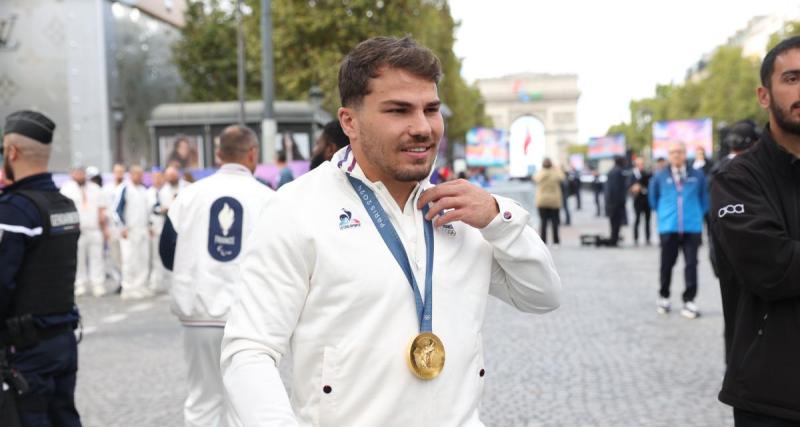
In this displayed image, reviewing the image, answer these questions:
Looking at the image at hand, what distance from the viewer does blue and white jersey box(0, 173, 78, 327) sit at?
4379 millimetres

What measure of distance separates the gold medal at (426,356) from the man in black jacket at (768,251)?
3.87ft

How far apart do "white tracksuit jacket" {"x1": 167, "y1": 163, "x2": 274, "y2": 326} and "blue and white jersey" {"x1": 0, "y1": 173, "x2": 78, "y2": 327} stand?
0.95 m

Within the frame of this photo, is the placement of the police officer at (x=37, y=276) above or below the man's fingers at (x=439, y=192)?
below

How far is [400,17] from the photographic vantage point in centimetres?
3262

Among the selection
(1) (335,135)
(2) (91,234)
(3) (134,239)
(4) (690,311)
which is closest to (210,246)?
(1) (335,135)

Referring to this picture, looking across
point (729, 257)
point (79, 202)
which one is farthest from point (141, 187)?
point (729, 257)

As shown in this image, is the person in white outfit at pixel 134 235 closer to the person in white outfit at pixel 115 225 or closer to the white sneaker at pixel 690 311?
the person in white outfit at pixel 115 225

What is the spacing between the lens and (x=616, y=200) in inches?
866

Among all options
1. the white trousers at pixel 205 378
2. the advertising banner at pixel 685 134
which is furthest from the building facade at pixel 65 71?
the white trousers at pixel 205 378

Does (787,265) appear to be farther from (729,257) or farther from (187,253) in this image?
(187,253)

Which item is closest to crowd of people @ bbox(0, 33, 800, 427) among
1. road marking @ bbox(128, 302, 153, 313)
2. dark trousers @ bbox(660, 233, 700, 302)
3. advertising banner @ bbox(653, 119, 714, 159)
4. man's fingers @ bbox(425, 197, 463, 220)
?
man's fingers @ bbox(425, 197, 463, 220)

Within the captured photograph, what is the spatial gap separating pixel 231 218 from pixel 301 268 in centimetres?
319

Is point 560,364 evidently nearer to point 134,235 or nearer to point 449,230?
point 449,230

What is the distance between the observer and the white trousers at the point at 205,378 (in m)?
5.54
